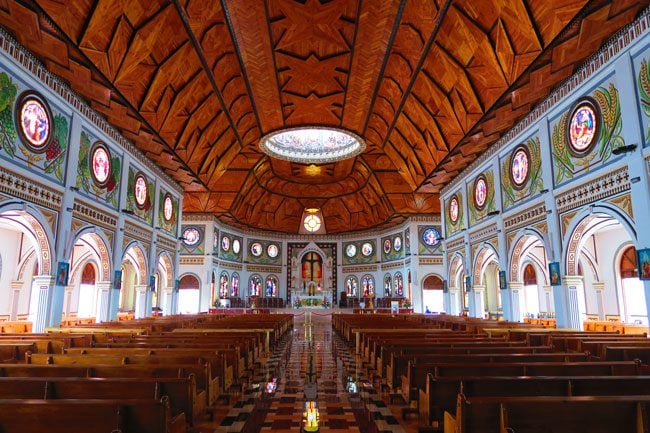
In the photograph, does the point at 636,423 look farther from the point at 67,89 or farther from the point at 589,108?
the point at 67,89

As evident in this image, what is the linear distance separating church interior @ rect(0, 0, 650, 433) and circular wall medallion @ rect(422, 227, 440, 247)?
6000mm

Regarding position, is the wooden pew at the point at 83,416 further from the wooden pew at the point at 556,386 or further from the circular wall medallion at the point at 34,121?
the circular wall medallion at the point at 34,121

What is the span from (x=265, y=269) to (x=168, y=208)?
17368mm

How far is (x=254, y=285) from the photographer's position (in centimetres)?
3891

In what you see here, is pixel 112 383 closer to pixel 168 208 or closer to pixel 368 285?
pixel 168 208

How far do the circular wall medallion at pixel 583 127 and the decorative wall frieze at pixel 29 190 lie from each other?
15.9 m

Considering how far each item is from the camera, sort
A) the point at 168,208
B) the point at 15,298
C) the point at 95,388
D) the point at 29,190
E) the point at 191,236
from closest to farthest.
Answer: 1. the point at 95,388
2. the point at 29,190
3. the point at 15,298
4. the point at 168,208
5. the point at 191,236

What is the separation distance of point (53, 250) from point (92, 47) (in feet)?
20.0

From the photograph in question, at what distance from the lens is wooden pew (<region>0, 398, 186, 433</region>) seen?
322 cm

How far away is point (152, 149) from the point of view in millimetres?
18953

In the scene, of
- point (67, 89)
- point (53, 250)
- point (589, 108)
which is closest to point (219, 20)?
point (67, 89)

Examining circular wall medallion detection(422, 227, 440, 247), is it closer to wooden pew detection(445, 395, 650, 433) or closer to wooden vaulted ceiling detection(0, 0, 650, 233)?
wooden vaulted ceiling detection(0, 0, 650, 233)

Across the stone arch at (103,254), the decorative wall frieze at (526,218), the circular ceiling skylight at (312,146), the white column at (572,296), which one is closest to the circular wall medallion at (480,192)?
the decorative wall frieze at (526,218)

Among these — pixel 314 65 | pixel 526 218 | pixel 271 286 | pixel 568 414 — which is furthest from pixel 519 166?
pixel 271 286
